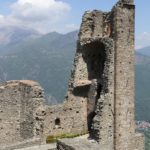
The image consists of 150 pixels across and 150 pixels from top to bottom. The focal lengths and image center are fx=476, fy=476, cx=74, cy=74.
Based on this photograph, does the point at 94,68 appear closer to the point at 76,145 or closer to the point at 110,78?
the point at 110,78

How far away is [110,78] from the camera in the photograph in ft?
120

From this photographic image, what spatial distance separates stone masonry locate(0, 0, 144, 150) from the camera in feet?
118

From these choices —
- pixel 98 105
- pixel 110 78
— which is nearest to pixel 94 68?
pixel 110 78

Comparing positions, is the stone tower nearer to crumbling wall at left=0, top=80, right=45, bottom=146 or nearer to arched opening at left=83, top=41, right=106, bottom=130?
arched opening at left=83, top=41, right=106, bottom=130

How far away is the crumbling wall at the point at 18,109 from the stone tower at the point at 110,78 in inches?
181

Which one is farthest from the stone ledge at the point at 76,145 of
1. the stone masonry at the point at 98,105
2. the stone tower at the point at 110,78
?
the stone tower at the point at 110,78

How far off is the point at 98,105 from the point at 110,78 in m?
2.28

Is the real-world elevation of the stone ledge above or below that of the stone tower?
below

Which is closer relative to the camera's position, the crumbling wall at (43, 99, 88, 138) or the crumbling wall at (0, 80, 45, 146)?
the crumbling wall at (0, 80, 45, 146)

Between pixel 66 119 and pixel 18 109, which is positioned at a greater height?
pixel 18 109

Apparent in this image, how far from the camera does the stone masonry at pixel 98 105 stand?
1419 inches

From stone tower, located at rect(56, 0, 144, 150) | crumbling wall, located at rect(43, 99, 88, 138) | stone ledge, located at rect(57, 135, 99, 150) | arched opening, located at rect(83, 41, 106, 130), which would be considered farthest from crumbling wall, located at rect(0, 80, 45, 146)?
stone ledge, located at rect(57, 135, 99, 150)

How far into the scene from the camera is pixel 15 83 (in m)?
37.7

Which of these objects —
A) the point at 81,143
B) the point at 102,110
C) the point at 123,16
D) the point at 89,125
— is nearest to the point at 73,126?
the point at 89,125
